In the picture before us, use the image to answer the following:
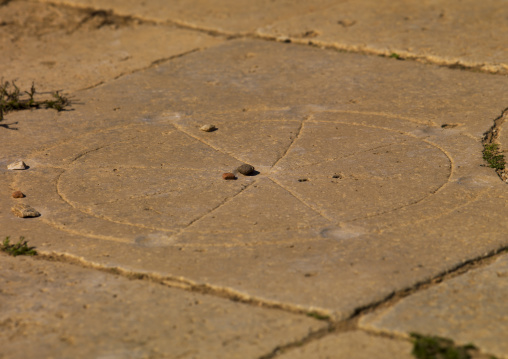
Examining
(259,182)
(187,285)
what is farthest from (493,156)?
(187,285)

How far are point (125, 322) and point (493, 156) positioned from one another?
1852 mm

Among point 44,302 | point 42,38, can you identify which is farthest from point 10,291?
point 42,38

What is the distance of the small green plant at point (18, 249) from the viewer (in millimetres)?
2508

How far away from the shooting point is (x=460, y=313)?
2.04m

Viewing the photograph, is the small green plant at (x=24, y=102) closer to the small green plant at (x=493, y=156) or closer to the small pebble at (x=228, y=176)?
the small pebble at (x=228, y=176)

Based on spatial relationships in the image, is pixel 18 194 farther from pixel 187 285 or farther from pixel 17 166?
pixel 187 285

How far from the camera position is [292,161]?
127 inches

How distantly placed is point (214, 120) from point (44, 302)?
1.69 m

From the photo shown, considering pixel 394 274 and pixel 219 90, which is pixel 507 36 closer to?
pixel 219 90

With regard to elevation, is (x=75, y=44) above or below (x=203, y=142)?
below

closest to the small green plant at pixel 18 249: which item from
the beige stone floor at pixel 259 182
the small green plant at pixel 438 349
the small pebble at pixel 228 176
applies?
the beige stone floor at pixel 259 182

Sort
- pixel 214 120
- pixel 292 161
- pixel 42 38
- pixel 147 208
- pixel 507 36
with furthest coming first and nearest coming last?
1. pixel 42 38
2. pixel 507 36
3. pixel 214 120
4. pixel 292 161
5. pixel 147 208

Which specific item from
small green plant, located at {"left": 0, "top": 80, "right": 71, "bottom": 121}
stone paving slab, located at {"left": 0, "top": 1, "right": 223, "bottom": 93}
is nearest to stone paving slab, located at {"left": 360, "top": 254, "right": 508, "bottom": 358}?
small green plant, located at {"left": 0, "top": 80, "right": 71, "bottom": 121}

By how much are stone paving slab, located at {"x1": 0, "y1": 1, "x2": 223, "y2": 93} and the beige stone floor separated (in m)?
0.02
